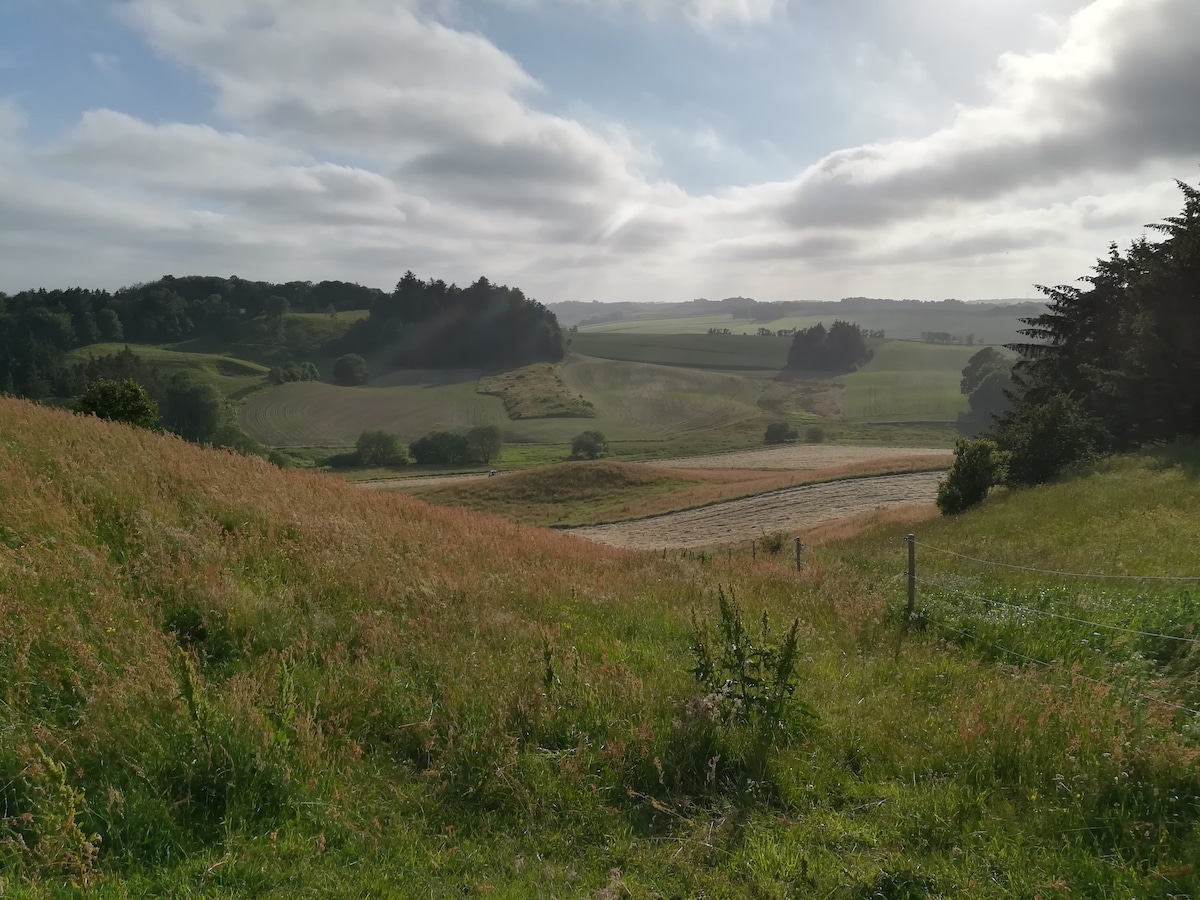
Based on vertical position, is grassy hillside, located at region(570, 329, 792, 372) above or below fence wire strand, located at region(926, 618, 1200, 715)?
above

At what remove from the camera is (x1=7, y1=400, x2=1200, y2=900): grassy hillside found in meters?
3.94

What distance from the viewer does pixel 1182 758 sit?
4445 millimetres

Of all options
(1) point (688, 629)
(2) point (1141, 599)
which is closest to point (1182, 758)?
(1) point (688, 629)

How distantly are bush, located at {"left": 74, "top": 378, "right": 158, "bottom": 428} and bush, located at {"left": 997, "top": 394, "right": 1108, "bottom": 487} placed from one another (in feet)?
100

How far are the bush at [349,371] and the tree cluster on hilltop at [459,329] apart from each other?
1075 centimetres

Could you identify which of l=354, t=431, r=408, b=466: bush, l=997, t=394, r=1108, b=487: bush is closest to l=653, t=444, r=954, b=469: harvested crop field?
l=354, t=431, r=408, b=466: bush

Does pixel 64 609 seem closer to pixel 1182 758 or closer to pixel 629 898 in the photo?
pixel 629 898

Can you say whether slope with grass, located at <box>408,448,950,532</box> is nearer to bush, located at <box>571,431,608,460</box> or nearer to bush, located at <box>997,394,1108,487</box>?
bush, located at <box>997,394,1108,487</box>

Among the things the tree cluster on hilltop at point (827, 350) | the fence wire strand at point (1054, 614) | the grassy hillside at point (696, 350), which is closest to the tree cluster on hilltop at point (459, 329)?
the grassy hillside at point (696, 350)

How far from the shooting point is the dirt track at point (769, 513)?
3684cm

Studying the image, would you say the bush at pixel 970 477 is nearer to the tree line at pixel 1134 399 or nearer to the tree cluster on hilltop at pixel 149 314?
the tree line at pixel 1134 399

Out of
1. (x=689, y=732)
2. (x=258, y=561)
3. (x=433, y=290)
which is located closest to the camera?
(x=689, y=732)

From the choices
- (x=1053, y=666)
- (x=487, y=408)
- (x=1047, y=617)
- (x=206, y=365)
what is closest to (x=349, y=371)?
(x=206, y=365)

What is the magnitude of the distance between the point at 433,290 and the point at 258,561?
542 feet
